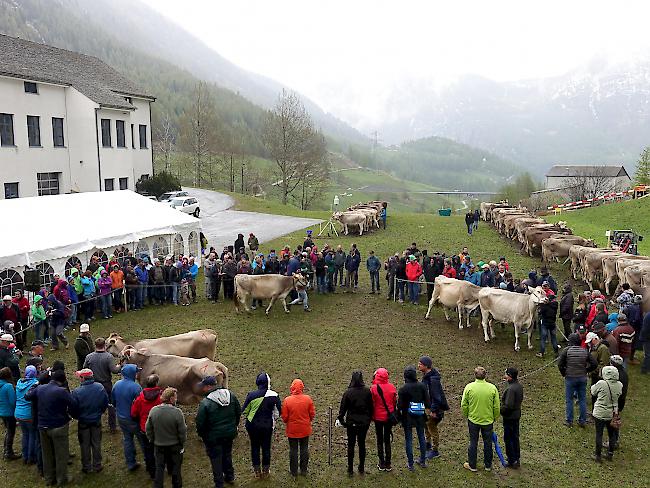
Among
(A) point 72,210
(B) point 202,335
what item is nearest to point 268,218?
(A) point 72,210

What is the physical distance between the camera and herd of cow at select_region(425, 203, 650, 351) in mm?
16281

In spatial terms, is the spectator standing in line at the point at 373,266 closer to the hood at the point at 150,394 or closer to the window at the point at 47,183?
the hood at the point at 150,394

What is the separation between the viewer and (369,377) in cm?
1411

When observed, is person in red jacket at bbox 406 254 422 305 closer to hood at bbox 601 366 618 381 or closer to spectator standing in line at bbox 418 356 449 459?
hood at bbox 601 366 618 381

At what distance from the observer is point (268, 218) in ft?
139

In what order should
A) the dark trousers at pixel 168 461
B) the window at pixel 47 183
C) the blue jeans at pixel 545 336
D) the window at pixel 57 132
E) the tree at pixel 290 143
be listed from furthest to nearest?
1. the tree at pixel 290 143
2. the window at pixel 57 132
3. the window at pixel 47 183
4. the blue jeans at pixel 545 336
5. the dark trousers at pixel 168 461

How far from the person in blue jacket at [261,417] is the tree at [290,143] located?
54539 mm

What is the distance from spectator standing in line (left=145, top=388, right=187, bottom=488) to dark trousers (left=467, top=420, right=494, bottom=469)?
4.69m

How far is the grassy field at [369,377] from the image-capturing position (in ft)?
31.9

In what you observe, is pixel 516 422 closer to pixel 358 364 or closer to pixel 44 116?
pixel 358 364

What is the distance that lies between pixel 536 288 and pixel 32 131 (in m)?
31.2

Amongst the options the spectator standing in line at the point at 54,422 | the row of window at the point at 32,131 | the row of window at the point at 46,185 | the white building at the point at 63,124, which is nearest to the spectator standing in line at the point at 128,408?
the spectator standing in line at the point at 54,422

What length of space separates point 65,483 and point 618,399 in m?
9.63

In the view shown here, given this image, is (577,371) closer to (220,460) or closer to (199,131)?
(220,460)
